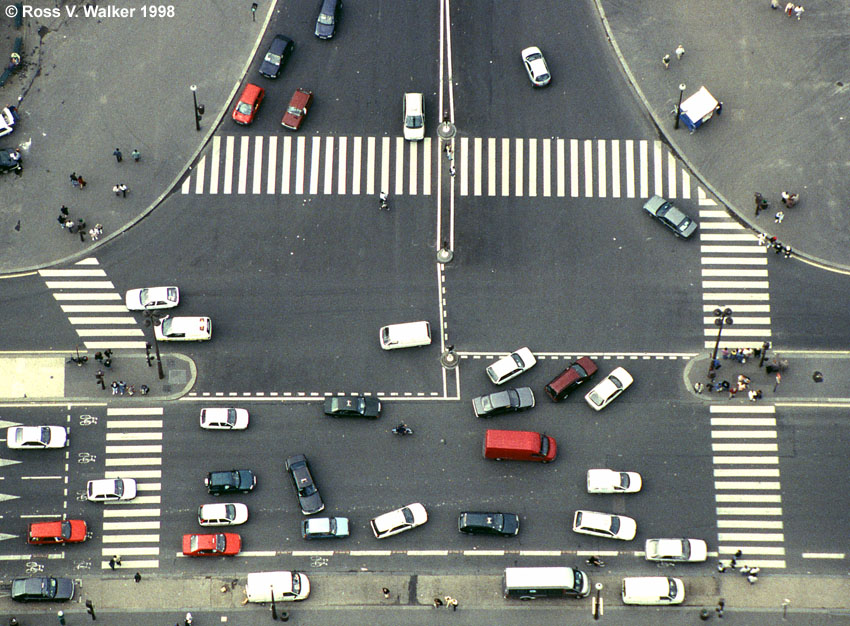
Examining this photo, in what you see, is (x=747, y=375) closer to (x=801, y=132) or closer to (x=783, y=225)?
(x=783, y=225)

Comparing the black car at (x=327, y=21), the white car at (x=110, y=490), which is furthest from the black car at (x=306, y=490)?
the black car at (x=327, y=21)

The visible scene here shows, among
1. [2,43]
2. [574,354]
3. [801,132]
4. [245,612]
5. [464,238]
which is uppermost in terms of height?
[2,43]

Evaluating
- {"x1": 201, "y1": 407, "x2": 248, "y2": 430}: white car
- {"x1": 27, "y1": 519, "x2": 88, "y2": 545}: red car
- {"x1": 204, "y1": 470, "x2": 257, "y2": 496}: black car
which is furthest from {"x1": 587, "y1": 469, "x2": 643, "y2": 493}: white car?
{"x1": 27, "y1": 519, "x2": 88, "y2": 545}: red car

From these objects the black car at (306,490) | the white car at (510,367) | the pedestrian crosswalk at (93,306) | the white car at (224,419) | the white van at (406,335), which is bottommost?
the black car at (306,490)

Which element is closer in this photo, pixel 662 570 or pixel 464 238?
pixel 662 570

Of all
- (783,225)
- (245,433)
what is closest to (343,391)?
(245,433)

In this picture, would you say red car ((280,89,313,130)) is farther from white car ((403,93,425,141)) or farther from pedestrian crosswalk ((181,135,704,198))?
white car ((403,93,425,141))

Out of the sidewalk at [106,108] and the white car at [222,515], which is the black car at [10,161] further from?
the white car at [222,515]
